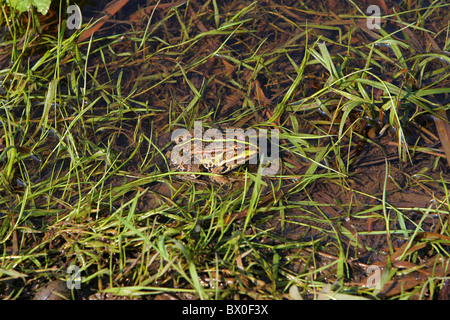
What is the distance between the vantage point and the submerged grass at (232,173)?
3051 millimetres

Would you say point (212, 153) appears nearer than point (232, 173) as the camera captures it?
No

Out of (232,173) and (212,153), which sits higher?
(212,153)

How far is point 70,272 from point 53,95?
6.62 ft

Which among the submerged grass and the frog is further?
the frog

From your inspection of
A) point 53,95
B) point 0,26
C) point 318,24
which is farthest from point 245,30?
point 0,26

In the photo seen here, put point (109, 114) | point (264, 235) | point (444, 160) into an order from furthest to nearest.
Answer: point (109, 114) < point (444, 160) < point (264, 235)

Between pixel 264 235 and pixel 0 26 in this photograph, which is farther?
pixel 0 26

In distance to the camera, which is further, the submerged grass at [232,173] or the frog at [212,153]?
the frog at [212,153]

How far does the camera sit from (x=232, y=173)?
399 cm

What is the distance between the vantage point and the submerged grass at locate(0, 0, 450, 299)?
305 centimetres

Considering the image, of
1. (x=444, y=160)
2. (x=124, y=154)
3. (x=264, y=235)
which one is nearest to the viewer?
(x=264, y=235)

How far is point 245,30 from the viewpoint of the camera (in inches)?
197
